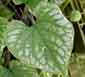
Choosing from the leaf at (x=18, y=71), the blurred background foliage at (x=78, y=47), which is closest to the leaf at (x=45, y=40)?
the leaf at (x=18, y=71)

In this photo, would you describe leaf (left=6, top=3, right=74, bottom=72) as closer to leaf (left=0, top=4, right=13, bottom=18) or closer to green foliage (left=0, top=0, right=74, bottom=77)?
green foliage (left=0, top=0, right=74, bottom=77)

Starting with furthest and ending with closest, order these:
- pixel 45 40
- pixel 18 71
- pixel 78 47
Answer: pixel 78 47 < pixel 18 71 < pixel 45 40

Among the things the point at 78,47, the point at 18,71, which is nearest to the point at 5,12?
the point at 18,71

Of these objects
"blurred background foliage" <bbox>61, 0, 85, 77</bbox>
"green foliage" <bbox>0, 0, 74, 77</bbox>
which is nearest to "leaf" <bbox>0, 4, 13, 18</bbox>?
"green foliage" <bbox>0, 0, 74, 77</bbox>

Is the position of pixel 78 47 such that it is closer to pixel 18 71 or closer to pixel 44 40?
pixel 18 71

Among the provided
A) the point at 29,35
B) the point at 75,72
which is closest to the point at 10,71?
the point at 29,35

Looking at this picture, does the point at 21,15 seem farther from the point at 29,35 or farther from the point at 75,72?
the point at 75,72

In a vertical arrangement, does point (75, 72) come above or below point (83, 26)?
below

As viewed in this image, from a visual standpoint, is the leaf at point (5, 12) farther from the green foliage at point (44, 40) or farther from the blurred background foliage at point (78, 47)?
the blurred background foliage at point (78, 47)
